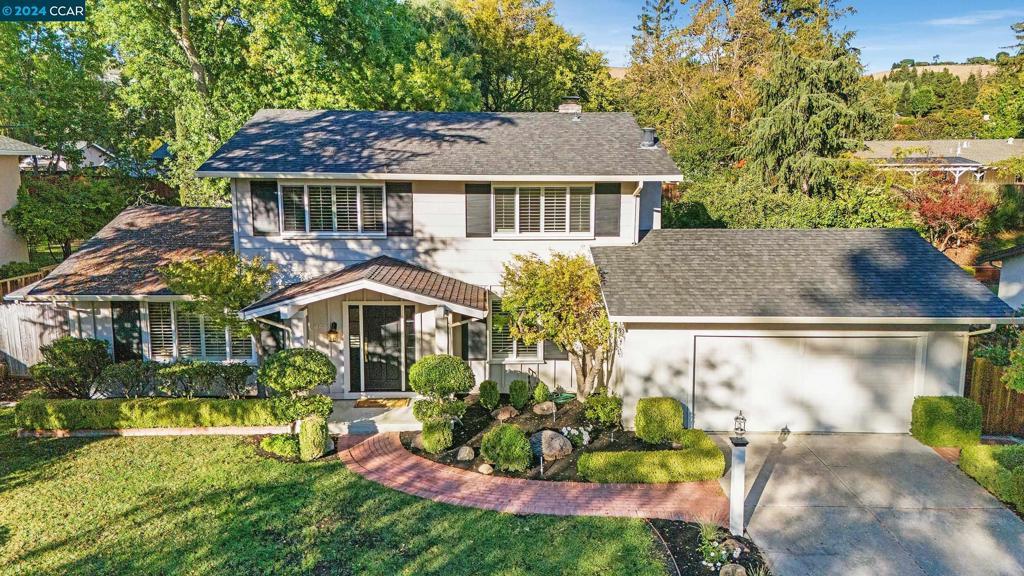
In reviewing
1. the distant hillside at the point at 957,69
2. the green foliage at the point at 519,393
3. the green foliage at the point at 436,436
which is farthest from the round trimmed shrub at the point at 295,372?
the distant hillside at the point at 957,69

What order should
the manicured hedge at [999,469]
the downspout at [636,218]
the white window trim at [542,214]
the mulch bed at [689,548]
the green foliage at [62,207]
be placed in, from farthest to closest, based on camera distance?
the green foliage at [62,207], the downspout at [636,218], the white window trim at [542,214], the manicured hedge at [999,469], the mulch bed at [689,548]

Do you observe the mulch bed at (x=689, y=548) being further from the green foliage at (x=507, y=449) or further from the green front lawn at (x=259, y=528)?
the green foliage at (x=507, y=449)

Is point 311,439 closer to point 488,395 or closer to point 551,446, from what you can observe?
point 488,395

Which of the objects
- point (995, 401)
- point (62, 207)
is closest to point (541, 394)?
point (995, 401)

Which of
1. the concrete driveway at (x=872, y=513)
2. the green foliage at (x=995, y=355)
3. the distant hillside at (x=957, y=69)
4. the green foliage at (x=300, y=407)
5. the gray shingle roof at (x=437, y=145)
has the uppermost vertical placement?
the distant hillside at (x=957, y=69)

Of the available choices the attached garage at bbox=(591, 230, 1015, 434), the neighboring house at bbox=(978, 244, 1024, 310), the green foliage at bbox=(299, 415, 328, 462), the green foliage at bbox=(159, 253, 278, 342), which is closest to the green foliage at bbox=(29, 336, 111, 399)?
the green foliage at bbox=(159, 253, 278, 342)

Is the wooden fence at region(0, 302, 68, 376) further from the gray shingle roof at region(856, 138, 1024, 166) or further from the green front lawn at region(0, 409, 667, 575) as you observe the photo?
the gray shingle roof at region(856, 138, 1024, 166)
